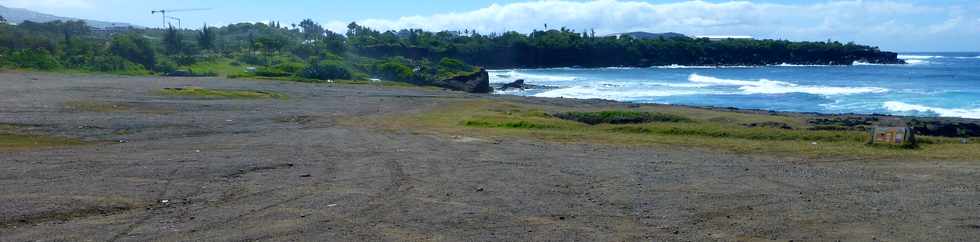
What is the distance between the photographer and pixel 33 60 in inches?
2254

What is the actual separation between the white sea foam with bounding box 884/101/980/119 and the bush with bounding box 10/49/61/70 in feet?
169

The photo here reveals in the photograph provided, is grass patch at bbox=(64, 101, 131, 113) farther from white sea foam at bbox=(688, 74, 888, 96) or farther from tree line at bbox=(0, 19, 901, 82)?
white sea foam at bbox=(688, 74, 888, 96)

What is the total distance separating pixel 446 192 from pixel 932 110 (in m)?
37.8

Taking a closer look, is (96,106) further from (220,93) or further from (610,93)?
(610,93)

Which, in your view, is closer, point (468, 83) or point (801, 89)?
→ point (468, 83)

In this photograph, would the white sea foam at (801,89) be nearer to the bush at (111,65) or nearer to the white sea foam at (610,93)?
the white sea foam at (610,93)

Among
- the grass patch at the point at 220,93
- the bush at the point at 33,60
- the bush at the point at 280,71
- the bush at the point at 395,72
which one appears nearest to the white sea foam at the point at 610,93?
the bush at the point at 395,72

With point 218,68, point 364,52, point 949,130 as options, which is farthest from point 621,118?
point 364,52

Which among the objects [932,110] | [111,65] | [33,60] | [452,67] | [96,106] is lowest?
[932,110]

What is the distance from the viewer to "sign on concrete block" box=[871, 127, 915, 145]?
19.2m

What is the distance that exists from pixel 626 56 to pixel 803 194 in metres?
117

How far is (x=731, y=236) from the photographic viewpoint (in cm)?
970

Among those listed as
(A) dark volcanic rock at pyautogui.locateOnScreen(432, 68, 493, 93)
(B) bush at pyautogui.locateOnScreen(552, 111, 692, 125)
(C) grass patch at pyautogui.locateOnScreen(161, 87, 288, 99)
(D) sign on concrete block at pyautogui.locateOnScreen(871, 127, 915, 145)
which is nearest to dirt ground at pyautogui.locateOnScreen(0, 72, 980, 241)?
(D) sign on concrete block at pyautogui.locateOnScreen(871, 127, 915, 145)

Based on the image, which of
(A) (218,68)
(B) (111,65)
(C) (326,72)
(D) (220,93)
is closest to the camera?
(D) (220,93)
